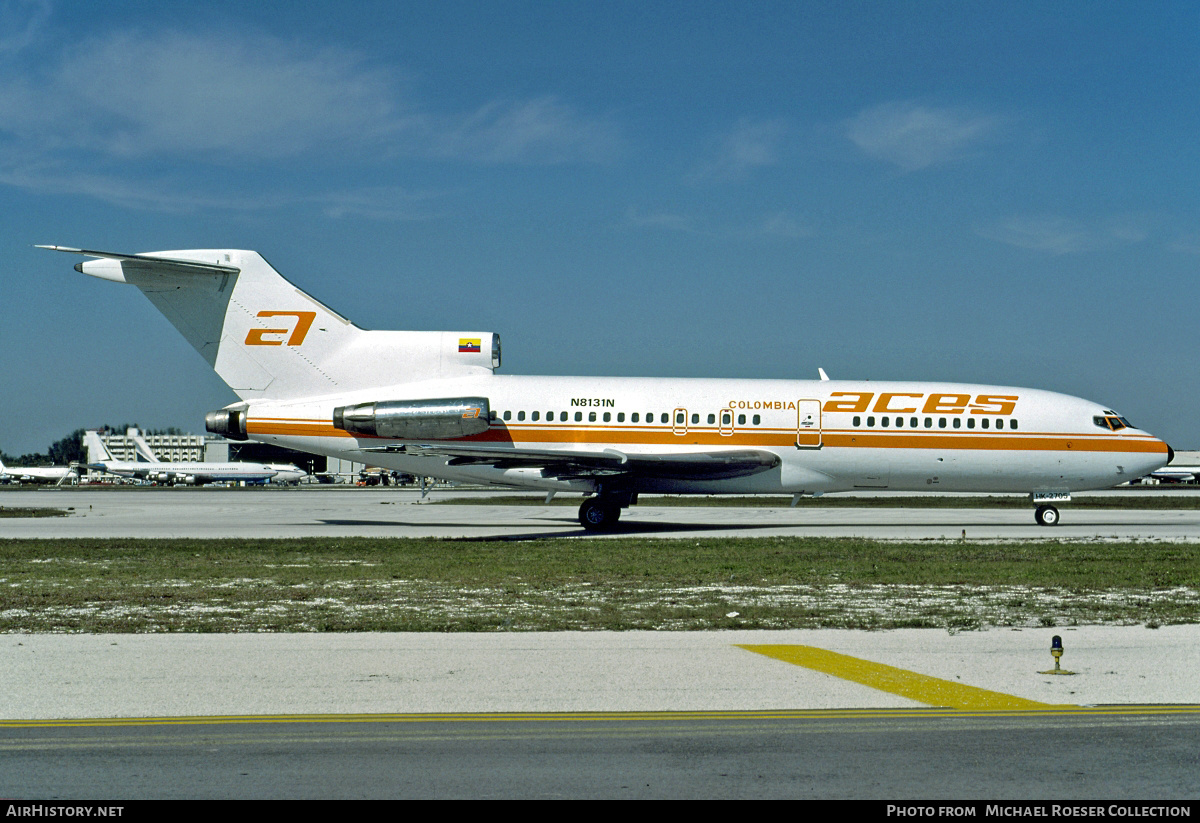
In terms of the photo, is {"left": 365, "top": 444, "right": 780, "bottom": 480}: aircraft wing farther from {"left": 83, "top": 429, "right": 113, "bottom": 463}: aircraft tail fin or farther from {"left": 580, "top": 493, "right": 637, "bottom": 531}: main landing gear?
{"left": 83, "top": 429, "right": 113, "bottom": 463}: aircraft tail fin

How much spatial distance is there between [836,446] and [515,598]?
59.2 feet

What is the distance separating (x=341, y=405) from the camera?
3064cm

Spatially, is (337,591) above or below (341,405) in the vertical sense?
below

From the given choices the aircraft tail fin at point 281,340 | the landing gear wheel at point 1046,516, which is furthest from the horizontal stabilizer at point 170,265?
the landing gear wheel at point 1046,516

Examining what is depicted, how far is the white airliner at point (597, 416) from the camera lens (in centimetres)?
3011

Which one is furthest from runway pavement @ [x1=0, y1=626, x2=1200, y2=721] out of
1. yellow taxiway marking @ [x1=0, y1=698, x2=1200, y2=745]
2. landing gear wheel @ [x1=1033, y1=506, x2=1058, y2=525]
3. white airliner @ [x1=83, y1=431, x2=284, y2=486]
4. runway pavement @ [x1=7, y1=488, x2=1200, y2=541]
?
white airliner @ [x1=83, y1=431, x2=284, y2=486]

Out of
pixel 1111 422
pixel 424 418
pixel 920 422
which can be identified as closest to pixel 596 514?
pixel 424 418

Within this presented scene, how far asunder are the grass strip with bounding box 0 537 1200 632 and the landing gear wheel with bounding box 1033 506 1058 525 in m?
8.34

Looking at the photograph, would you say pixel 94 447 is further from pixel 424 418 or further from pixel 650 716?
pixel 650 716

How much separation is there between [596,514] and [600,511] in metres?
0.14

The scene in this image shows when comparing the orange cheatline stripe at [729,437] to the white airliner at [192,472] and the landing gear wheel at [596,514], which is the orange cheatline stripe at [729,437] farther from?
the white airliner at [192,472]

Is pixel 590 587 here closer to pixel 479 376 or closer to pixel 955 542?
pixel 955 542

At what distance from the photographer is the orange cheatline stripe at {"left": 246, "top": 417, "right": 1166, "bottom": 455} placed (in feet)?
99.3

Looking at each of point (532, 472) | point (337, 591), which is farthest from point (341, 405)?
point (337, 591)
